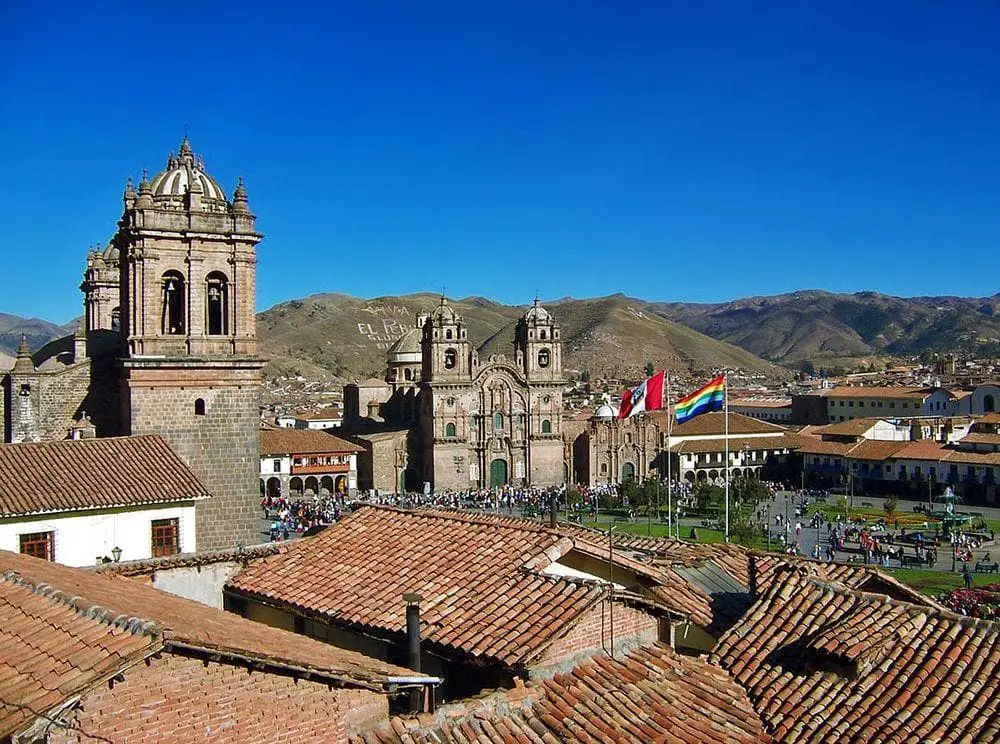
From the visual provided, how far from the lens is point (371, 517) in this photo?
12.7 metres

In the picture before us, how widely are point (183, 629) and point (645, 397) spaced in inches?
738

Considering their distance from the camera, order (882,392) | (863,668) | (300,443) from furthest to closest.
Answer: (882,392)
(300,443)
(863,668)

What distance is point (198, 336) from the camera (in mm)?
21969

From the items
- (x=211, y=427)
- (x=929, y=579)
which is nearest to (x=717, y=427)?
(x=929, y=579)

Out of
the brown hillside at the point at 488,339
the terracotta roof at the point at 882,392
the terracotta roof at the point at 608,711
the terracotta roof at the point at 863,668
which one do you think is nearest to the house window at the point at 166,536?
the terracotta roof at the point at 608,711

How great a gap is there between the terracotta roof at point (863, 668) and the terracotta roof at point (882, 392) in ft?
240

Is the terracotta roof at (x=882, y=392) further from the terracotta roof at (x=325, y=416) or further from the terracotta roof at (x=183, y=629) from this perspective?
the terracotta roof at (x=183, y=629)

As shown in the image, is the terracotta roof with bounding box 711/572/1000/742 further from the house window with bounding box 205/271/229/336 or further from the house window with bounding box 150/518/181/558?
the house window with bounding box 205/271/229/336

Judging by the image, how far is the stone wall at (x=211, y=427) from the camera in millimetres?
21141

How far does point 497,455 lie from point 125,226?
1571 inches

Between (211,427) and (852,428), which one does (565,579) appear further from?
(852,428)

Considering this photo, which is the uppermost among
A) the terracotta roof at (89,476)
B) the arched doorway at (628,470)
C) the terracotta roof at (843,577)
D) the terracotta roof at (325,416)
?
the terracotta roof at (325,416)

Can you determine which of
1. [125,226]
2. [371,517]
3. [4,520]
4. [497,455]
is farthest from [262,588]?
[497,455]

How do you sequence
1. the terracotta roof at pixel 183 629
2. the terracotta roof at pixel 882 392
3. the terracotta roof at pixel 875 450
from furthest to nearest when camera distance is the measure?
the terracotta roof at pixel 882 392 < the terracotta roof at pixel 875 450 < the terracotta roof at pixel 183 629
